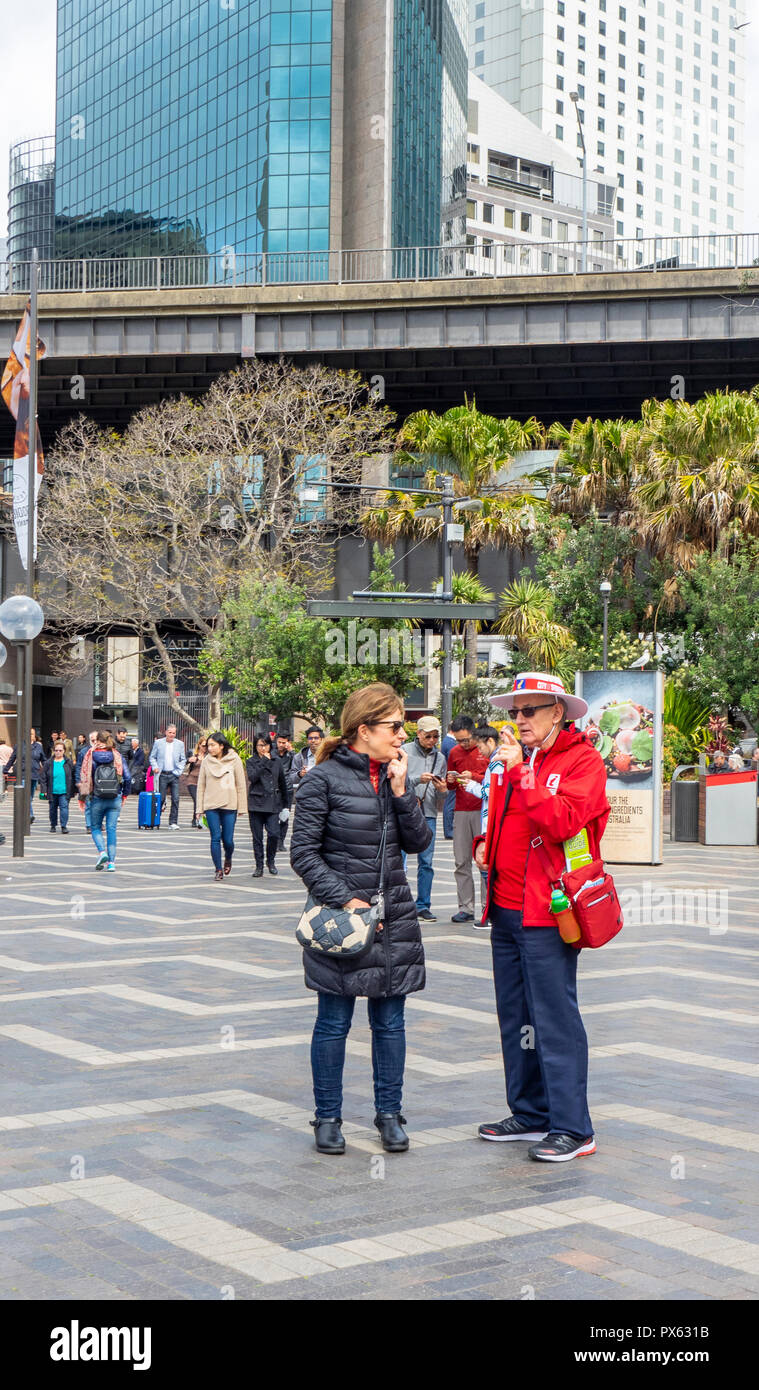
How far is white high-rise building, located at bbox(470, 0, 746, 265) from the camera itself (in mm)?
125000

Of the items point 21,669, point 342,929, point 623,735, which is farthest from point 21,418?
point 342,929

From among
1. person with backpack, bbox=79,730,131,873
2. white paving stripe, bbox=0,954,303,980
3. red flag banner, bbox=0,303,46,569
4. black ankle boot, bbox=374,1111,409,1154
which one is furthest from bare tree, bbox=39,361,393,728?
black ankle boot, bbox=374,1111,409,1154

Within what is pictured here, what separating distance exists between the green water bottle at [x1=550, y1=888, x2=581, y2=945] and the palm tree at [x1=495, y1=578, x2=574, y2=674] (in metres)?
28.5

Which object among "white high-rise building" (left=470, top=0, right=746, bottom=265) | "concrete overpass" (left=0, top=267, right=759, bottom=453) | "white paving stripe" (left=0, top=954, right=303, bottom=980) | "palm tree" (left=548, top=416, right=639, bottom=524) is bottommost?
"white paving stripe" (left=0, top=954, right=303, bottom=980)

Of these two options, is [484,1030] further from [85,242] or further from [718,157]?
[718,157]

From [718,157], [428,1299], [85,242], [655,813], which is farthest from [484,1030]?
[718,157]

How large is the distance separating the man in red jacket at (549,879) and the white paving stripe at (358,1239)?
0.56 meters

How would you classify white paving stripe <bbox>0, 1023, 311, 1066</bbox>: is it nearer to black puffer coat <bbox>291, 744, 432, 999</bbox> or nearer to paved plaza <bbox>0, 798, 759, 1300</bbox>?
paved plaza <bbox>0, 798, 759, 1300</bbox>

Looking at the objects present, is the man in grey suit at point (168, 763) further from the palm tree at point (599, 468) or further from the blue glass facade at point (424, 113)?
the blue glass facade at point (424, 113)

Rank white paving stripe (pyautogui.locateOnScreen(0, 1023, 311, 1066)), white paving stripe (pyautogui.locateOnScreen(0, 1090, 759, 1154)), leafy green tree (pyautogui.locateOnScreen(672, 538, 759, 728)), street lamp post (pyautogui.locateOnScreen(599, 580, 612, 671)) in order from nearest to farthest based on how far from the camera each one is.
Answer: white paving stripe (pyautogui.locateOnScreen(0, 1090, 759, 1154)) < white paving stripe (pyautogui.locateOnScreen(0, 1023, 311, 1066)) < leafy green tree (pyautogui.locateOnScreen(672, 538, 759, 728)) < street lamp post (pyautogui.locateOnScreen(599, 580, 612, 671))

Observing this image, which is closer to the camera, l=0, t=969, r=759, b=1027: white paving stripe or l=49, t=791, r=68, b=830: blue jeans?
l=0, t=969, r=759, b=1027: white paving stripe

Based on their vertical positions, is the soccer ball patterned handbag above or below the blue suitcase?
above

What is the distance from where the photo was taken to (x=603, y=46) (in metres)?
128

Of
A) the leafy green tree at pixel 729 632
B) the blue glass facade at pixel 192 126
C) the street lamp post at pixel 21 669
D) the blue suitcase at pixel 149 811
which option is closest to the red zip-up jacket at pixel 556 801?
the street lamp post at pixel 21 669
